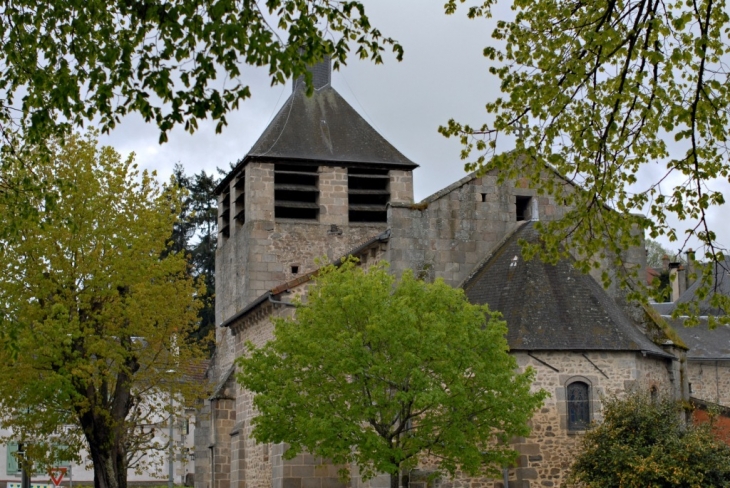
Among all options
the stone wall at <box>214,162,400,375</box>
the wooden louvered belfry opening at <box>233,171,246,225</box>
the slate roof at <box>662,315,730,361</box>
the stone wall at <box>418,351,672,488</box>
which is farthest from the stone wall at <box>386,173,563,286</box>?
the slate roof at <box>662,315,730,361</box>

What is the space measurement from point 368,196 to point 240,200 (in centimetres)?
414

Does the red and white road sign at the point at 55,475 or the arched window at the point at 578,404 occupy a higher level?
the arched window at the point at 578,404

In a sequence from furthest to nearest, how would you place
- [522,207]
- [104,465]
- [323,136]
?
[323,136] → [522,207] → [104,465]

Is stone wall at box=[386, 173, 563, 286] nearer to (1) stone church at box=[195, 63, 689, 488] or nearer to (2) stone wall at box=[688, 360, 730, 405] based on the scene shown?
(1) stone church at box=[195, 63, 689, 488]

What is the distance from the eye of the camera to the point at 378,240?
81.2 ft

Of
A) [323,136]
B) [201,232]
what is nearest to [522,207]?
[323,136]

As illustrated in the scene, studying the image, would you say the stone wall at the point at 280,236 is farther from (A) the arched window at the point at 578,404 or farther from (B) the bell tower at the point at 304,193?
Result: (A) the arched window at the point at 578,404

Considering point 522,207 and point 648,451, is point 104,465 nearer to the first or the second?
point 648,451

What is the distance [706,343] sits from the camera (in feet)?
126

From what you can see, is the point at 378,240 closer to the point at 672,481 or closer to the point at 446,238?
the point at 446,238

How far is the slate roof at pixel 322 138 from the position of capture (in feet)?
116

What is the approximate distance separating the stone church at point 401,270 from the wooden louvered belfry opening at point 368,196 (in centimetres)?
5

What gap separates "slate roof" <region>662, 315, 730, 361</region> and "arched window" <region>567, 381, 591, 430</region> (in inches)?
640

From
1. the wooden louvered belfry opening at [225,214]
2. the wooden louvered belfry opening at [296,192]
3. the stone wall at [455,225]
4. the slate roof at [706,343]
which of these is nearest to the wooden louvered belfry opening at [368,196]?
the wooden louvered belfry opening at [296,192]
